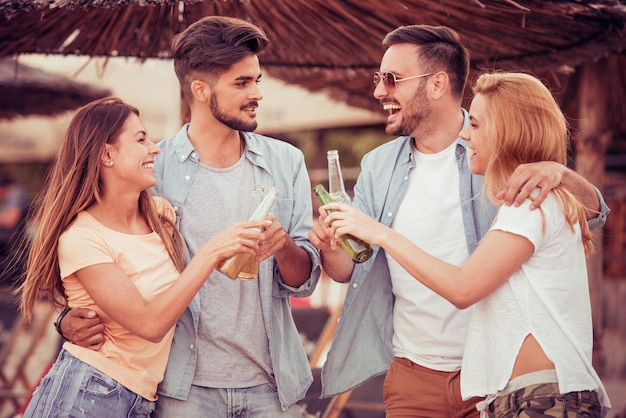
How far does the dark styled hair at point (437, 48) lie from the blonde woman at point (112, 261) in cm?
109

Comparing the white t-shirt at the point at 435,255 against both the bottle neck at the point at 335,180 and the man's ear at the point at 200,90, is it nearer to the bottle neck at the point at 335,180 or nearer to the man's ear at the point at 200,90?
the bottle neck at the point at 335,180

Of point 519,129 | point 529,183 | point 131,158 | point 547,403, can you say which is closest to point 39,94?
point 131,158

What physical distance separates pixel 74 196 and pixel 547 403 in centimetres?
159

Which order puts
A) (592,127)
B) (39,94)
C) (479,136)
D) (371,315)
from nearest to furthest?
(479,136), (371,315), (592,127), (39,94)

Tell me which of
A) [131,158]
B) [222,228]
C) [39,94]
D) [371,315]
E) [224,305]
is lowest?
[39,94]

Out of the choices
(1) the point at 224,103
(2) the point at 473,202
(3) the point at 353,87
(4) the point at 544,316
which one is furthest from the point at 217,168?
(3) the point at 353,87

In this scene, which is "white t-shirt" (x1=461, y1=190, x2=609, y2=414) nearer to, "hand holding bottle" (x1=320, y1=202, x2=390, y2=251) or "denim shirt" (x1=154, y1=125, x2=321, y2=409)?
"hand holding bottle" (x1=320, y1=202, x2=390, y2=251)

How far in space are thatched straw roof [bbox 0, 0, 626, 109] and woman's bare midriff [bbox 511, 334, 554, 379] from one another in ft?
4.42

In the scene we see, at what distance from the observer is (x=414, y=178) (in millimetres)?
3125

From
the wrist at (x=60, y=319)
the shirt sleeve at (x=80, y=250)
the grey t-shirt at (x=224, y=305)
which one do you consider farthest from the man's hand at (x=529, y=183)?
the wrist at (x=60, y=319)

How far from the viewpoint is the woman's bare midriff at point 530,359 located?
234 centimetres

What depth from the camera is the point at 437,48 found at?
3.21m

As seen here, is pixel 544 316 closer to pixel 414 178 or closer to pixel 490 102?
pixel 490 102

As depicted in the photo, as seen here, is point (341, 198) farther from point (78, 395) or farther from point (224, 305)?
point (78, 395)
